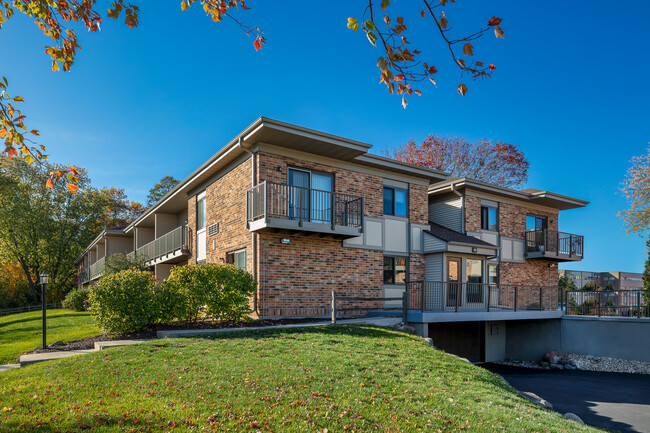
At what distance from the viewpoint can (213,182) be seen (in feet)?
62.0

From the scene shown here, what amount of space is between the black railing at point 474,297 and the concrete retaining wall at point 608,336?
3.80 ft

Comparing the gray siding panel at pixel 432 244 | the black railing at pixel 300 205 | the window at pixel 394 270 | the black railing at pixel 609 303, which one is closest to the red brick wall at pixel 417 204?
the gray siding panel at pixel 432 244

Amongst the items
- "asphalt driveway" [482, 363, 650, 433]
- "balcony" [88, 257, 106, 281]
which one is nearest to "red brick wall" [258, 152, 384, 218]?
"asphalt driveway" [482, 363, 650, 433]

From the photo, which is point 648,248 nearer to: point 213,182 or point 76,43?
point 213,182

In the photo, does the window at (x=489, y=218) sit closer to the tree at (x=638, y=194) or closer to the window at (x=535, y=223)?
the window at (x=535, y=223)

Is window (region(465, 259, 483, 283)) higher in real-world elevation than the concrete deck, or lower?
higher

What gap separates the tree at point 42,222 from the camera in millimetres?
36672

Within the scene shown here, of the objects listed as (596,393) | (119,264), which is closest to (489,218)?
(596,393)

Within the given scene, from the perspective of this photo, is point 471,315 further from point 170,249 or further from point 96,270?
point 96,270

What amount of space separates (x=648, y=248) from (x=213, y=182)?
72.2 ft

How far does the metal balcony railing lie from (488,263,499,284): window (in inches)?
565

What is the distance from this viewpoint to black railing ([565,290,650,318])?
57.0 feet

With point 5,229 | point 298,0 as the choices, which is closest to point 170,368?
point 298,0

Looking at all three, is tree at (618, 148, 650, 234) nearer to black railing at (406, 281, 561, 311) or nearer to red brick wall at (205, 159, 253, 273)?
black railing at (406, 281, 561, 311)
